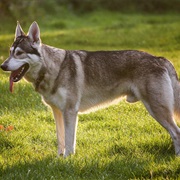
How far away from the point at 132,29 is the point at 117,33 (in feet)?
3.21

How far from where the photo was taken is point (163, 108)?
6492 mm

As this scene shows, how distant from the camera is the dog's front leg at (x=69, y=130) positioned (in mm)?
6523

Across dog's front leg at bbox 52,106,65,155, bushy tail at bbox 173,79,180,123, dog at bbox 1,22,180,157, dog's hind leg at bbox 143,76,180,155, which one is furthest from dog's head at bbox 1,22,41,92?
bushy tail at bbox 173,79,180,123

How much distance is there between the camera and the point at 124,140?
706 cm

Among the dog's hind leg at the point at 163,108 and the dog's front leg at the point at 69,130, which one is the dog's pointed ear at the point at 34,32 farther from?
the dog's hind leg at the point at 163,108

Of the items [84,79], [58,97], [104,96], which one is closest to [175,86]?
[104,96]

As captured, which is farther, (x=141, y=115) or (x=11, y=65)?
(x=141, y=115)

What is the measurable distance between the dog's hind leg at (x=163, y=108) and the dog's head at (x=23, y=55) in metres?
1.57

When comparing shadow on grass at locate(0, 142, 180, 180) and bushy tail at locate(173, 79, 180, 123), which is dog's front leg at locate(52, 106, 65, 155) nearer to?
shadow on grass at locate(0, 142, 180, 180)

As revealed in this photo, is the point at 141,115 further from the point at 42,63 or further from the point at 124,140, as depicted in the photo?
the point at 42,63

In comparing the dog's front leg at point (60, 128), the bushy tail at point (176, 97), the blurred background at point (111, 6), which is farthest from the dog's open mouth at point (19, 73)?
the blurred background at point (111, 6)

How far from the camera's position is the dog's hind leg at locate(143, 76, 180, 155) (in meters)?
6.47

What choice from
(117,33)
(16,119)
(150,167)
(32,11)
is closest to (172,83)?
(150,167)

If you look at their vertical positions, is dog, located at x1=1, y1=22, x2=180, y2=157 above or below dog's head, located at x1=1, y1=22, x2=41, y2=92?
Result: below
